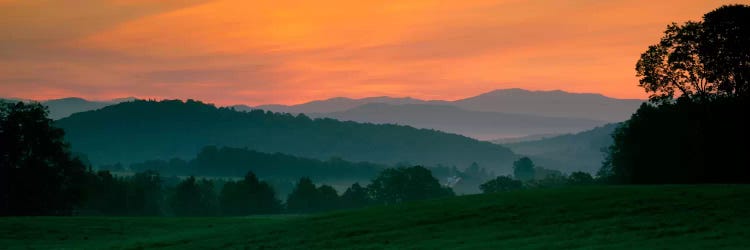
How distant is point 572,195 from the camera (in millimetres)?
43312

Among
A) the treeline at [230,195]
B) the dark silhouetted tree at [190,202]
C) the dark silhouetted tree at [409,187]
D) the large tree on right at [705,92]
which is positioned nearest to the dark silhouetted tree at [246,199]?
the treeline at [230,195]

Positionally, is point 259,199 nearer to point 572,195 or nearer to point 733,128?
point 733,128

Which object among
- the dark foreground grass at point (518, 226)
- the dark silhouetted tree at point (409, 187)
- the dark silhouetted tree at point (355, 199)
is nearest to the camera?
A: the dark foreground grass at point (518, 226)

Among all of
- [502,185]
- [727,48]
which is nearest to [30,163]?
[727,48]

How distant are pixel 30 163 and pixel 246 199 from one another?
1833 inches

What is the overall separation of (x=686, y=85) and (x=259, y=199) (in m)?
80.0

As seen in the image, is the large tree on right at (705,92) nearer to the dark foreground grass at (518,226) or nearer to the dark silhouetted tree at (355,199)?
the dark foreground grass at (518,226)

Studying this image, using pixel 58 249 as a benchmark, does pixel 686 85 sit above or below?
above

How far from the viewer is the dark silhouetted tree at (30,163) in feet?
282

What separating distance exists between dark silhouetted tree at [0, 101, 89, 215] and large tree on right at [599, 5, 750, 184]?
5771cm

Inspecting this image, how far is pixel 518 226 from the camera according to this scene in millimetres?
36344

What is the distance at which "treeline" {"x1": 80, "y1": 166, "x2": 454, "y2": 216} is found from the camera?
11725 cm

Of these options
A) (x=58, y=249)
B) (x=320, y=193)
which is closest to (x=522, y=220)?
(x=58, y=249)

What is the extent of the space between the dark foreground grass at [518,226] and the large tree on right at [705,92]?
68.2 ft
